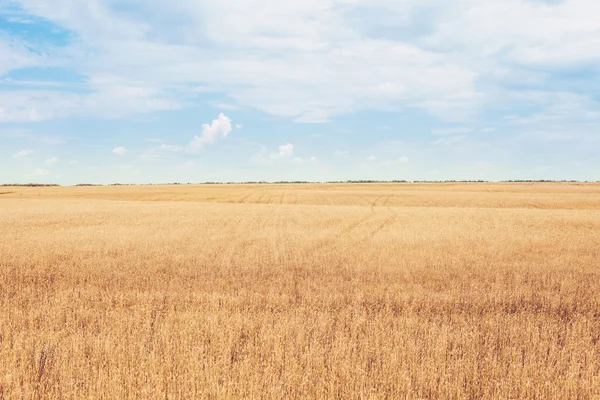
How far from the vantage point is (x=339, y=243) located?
20.2 m

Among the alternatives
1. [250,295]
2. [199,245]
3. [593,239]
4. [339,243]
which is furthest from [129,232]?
[593,239]

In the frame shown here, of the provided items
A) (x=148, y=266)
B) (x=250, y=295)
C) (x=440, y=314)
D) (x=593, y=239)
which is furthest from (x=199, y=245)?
(x=593, y=239)

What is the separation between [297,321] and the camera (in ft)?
26.0

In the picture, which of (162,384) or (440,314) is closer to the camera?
(162,384)

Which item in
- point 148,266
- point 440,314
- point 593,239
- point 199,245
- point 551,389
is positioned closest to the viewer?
point 551,389

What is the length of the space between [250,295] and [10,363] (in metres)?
5.04

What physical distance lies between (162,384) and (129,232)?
19.7 meters

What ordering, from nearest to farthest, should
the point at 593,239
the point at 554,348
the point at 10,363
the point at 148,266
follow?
1. the point at 10,363
2. the point at 554,348
3. the point at 148,266
4. the point at 593,239

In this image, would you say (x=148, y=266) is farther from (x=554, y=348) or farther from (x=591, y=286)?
(x=591, y=286)

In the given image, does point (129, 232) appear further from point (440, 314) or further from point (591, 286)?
point (591, 286)

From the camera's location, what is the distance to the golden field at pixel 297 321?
5.77m

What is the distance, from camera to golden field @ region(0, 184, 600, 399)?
5.77 meters

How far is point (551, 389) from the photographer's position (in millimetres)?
5609

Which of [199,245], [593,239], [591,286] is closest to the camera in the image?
[591,286]
